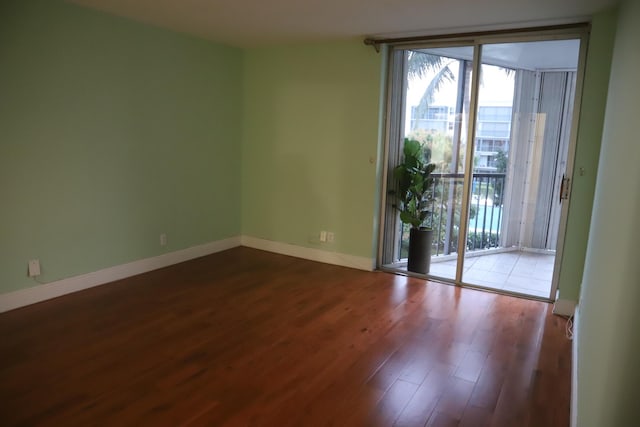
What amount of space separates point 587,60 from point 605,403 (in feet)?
10.0

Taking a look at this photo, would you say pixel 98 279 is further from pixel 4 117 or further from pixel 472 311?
pixel 472 311

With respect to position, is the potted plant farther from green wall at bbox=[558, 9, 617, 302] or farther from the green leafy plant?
green wall at bbox=[558, 9, 617, 302]

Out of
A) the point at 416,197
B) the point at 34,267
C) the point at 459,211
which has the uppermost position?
the point at 416,197

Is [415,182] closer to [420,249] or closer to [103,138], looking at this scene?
[420,249]

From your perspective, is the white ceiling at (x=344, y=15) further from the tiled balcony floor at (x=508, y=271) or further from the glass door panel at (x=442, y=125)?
the tiled balcony floor at (x=508, y=271)

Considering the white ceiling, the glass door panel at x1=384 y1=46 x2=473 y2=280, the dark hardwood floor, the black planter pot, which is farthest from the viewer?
the black planter pot

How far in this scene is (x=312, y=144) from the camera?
4.87 metres

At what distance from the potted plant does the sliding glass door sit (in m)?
0.05

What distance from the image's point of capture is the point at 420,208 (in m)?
4.50

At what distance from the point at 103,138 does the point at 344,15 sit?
7.62 feet

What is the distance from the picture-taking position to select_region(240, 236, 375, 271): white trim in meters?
4.72

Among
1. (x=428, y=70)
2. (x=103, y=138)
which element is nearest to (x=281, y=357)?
(x=103, y=138)

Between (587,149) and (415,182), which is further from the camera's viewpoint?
(415,182)

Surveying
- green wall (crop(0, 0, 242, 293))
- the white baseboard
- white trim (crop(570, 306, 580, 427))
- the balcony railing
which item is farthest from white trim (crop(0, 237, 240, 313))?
white trim (crop(570, 306, 580, 427))
